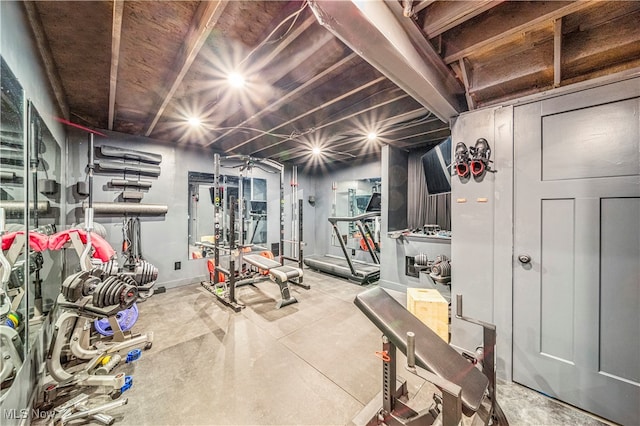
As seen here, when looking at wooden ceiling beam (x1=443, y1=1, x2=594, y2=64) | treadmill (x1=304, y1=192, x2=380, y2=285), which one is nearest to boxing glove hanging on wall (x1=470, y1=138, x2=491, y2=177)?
wooden ceiling beam (x1=443, y1=1, x2=594, y2=64)

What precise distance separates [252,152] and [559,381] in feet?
20.2

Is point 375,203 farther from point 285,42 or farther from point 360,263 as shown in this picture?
point 285,42

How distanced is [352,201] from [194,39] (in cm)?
548

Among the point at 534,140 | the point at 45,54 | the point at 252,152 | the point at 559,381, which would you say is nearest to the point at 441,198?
the point at 534,140

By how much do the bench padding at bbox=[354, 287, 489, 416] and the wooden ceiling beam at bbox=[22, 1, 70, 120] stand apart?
3.27 metres

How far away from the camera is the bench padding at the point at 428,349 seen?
129 cm

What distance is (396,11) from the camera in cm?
151

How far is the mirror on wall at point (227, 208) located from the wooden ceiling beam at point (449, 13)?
4.57 metres

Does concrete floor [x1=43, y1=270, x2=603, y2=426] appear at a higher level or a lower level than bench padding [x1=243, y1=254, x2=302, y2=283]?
lower

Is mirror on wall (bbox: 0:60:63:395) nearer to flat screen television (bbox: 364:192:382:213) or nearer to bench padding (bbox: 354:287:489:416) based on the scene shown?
bench padding (bbox: 354:287:489:416)

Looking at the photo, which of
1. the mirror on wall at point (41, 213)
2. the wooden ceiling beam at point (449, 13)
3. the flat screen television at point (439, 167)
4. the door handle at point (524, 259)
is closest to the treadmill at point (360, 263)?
the flat screen television at point (439, 167)

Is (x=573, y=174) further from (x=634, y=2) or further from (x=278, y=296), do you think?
(x=278, y=296)

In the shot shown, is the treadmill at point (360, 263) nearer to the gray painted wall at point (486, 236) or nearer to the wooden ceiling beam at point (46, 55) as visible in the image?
the gray painted wall at point (486, 236)

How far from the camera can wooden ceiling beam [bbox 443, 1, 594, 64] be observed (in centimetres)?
150
